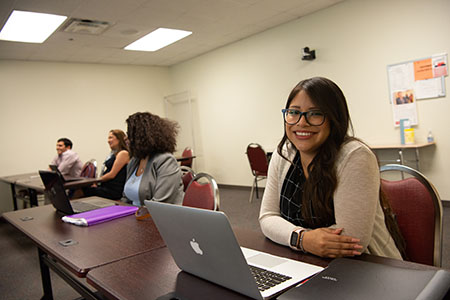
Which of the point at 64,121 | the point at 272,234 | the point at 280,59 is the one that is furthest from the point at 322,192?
the point at 64,121

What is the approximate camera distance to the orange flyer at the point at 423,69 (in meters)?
4.04

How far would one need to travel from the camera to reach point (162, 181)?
93.5 inches

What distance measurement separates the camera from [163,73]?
26.4ft

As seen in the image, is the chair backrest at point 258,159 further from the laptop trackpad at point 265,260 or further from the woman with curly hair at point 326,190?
the laptop trackpad at point 265,260

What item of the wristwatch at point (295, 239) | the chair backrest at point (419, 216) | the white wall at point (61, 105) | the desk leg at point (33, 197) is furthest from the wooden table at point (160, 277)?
the white wall at point (61, 105)

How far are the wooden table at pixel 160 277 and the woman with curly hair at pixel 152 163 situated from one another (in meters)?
1.07

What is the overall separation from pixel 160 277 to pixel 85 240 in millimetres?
670

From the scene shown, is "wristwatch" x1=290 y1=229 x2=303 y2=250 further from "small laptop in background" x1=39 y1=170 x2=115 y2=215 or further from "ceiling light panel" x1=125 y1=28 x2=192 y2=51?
"ceiling light panel" x1=125 y1=28 x2=192 y2=51

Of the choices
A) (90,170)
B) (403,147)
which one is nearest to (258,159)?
(403,147)

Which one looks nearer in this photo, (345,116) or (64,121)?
(345,116)

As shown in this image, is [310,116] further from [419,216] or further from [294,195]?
[419,216]

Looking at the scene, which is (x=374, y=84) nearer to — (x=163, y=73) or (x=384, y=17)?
(x=384, y=17)

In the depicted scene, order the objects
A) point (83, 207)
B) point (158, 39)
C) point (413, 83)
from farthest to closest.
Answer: point (158, 39)
point (413, 83)
point (83, 207)

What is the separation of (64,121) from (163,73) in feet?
8.08
